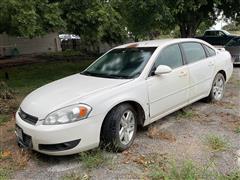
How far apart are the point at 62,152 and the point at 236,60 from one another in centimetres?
1025

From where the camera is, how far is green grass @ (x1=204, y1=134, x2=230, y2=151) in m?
4.20

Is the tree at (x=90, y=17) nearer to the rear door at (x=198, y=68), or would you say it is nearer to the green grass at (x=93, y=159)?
the rear door at (x=198, y=68)

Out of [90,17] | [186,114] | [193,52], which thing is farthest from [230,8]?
[186,114]

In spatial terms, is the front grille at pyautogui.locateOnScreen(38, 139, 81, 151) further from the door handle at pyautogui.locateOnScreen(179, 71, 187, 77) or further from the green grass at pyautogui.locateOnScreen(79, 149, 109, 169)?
the door handle at pyautogui.locateOnScreen(179, 71, 187, 77)

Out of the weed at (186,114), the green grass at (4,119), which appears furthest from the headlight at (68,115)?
the weed at (186,114)

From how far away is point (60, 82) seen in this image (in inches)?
193

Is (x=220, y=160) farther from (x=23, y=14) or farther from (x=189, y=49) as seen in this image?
(x=23, y=14)

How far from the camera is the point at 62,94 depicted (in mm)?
4160

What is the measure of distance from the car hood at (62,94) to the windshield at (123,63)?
0.25m

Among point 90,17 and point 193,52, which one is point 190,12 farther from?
point 193,52

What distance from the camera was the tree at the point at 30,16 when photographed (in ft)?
21.9

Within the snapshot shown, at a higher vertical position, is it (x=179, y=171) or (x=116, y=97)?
(x=116, y=97)

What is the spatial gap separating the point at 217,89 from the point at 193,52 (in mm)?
1209

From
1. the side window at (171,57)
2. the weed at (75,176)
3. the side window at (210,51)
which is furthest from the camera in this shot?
the side window at (210,51)
